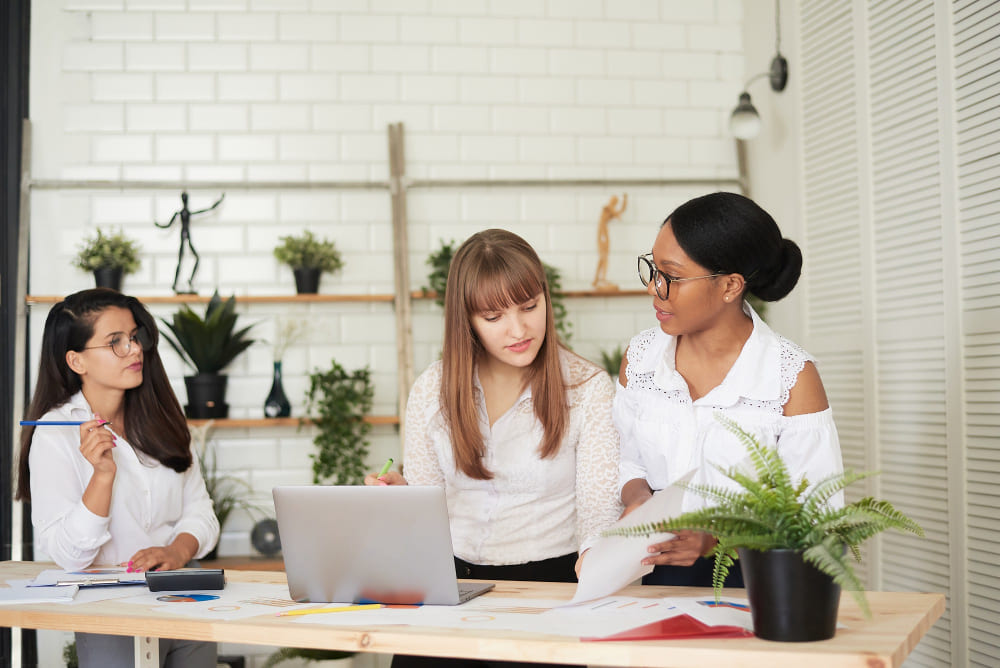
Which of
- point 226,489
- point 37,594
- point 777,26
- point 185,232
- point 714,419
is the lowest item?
point 226,489

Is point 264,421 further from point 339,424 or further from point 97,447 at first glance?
point 97,447

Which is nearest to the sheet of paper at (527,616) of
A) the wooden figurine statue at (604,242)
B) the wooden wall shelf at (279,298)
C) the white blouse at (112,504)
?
the white blouse at (112,504)

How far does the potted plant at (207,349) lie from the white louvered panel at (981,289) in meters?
2.87

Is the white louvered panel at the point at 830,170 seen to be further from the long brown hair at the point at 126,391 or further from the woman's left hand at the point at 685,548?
the long brown hair at the point at 126,391

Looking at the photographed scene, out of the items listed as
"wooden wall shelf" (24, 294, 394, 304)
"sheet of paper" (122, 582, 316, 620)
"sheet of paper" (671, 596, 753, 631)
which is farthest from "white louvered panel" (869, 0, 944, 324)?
"sheet of paper" (122, 582, 316, 620)

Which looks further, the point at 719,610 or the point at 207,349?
the point at 207,349

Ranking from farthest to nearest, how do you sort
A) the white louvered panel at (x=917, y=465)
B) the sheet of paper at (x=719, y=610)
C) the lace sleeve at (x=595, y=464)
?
1. the white louvered panel at (x=917, y=465)
2. the lace sleeve at (x=595, y=464)
3. the sheet of paper at (x=719, y=610)

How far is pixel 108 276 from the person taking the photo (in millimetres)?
3977

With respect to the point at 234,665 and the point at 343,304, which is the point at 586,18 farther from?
the point at 234,665

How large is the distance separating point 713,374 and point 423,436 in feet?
2.28

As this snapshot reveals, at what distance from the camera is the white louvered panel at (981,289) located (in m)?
2.62

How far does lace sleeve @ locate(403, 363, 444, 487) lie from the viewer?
2.16 meters

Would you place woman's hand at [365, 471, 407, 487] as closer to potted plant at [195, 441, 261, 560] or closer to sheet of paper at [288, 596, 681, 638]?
sheet of paper at [288, 596, 681, 638]

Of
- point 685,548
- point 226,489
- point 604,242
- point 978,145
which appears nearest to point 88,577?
point 685,548
